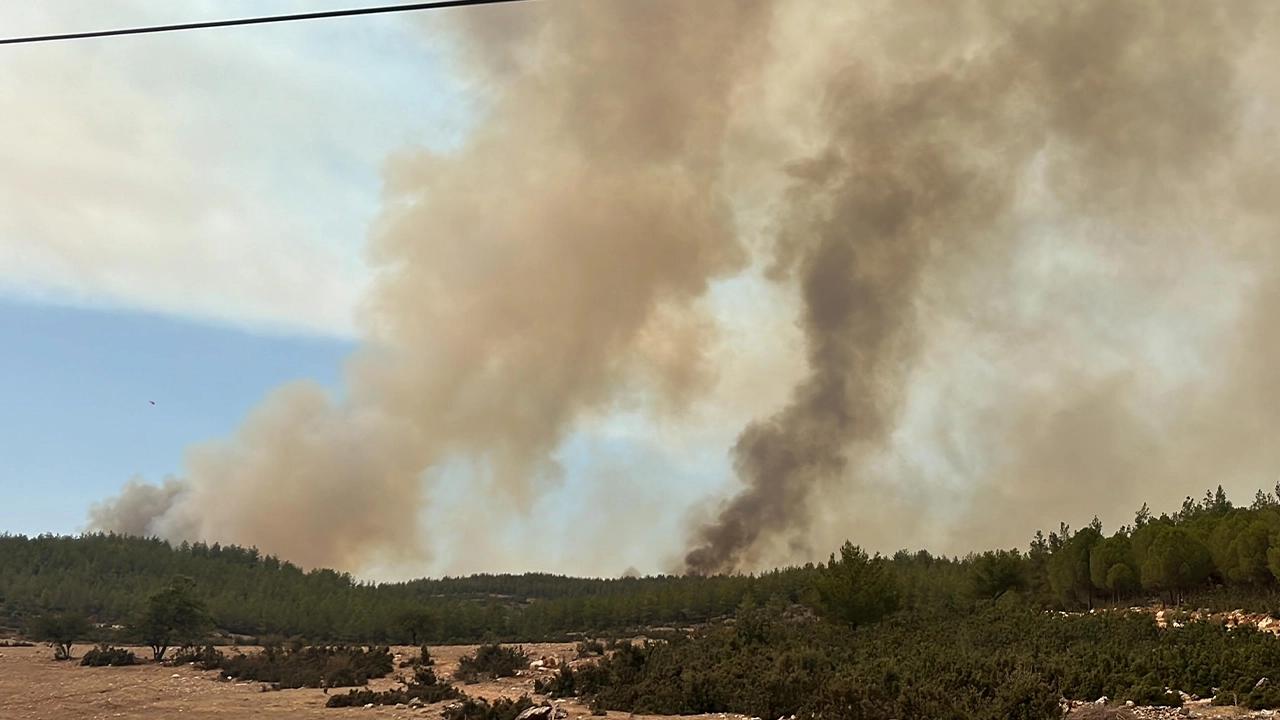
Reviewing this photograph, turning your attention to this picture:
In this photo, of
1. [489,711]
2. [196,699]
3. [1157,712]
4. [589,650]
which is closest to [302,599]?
[589,650]

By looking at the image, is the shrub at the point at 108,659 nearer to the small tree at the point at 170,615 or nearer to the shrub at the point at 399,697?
the small tree at the point at 170,615

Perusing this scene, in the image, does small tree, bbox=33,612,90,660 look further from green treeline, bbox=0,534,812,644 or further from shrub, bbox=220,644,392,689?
shrub, bbox=220,644,392,689

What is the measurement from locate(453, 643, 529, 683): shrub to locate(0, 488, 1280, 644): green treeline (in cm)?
1725

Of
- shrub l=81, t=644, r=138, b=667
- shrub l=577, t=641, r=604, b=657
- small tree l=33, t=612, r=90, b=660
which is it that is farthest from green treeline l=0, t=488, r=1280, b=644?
shrub l=81, t=644, r=138, b=667

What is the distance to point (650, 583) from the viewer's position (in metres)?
170

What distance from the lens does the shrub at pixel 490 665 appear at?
40.5m

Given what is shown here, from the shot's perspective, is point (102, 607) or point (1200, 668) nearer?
point (1200, 668)

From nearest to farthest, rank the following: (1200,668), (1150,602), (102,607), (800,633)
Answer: (1200,668) < (800,633) < (1150,602) < (102,607)

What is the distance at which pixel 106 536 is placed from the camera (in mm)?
180875

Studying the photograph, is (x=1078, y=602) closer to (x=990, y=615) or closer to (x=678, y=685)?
(x=990, y=615)

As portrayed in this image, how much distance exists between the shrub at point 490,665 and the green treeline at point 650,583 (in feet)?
56.6

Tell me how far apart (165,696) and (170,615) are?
26.8m

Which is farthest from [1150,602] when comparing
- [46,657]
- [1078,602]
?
[46,657]

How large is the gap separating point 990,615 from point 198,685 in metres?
39.5
